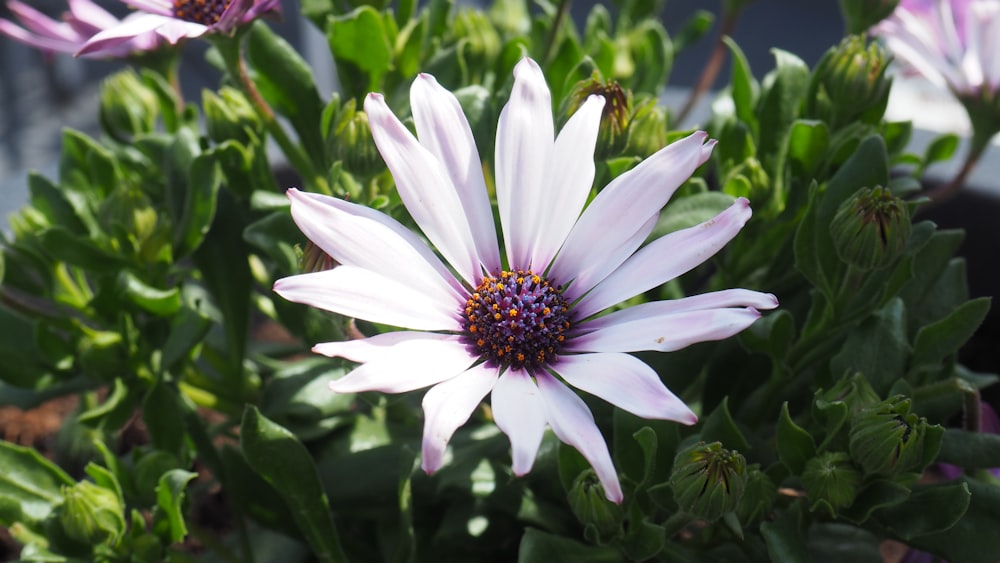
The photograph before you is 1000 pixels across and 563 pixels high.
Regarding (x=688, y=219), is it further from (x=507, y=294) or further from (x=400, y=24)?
(x=400, y=24)

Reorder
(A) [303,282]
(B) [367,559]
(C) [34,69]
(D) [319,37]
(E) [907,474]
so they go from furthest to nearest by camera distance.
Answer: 1. (C) [34,69]
2. (D) [319,37]
3. (B) [367,559]
4. (E) [907,474]
5. (A) [303,282]

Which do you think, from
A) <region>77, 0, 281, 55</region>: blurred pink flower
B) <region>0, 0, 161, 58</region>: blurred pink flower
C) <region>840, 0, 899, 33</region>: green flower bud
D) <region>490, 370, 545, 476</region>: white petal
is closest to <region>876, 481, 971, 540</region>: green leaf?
<region>490, 370, 545, 476</region>: white petal

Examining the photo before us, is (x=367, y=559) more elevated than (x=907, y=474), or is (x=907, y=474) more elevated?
(x=907, y=474)

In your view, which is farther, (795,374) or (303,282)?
(795,374)

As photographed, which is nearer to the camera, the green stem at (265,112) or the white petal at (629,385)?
the white petal at (629,385)

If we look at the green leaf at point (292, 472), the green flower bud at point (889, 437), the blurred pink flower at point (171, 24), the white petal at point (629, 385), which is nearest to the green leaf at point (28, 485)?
the green leaf at point (292, 472)

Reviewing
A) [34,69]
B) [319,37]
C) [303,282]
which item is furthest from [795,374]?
[34,69]

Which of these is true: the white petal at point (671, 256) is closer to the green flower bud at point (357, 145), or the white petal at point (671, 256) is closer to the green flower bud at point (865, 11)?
the green flower bud at point (357, 145)
